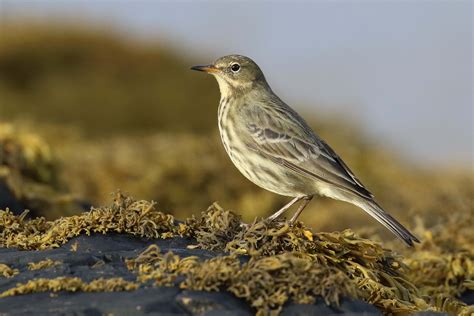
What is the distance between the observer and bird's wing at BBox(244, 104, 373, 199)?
23.3 ft

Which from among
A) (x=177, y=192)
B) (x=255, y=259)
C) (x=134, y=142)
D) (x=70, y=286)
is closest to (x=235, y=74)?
(x=255, y=259)

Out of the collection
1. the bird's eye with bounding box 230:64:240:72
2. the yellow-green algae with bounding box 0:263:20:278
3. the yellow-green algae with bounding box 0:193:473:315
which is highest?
the bird's eye with bounding box 230:64:240:72

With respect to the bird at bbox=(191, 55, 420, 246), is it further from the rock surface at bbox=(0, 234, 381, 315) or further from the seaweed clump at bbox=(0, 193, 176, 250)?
the rock surface at bbox=(0, 234, 381, 315)

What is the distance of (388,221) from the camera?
6.80 metres

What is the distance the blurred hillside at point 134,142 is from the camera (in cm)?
1084

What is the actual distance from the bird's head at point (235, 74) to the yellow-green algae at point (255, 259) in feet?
7.35

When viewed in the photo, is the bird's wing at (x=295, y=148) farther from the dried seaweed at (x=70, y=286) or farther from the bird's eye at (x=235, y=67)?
the dried seaweed at (x=70, y=286)

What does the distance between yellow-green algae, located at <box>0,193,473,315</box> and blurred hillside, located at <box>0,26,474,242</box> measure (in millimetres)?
3112

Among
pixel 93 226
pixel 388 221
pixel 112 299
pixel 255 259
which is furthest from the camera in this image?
pixel 388 221

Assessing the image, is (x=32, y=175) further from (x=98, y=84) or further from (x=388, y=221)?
(x=98, y=84)

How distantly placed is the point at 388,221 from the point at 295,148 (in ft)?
3.31

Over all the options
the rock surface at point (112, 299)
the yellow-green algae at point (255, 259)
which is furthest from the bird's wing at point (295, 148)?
the rock surface at point (112, 299)

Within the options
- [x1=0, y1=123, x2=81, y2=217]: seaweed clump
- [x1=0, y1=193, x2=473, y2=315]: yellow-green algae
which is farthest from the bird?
[x1=0, y1=123, x2=81, y2=217]: seaweed clump

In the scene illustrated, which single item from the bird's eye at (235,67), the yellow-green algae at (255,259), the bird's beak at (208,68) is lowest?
the yellow-green algae at (255,259)
